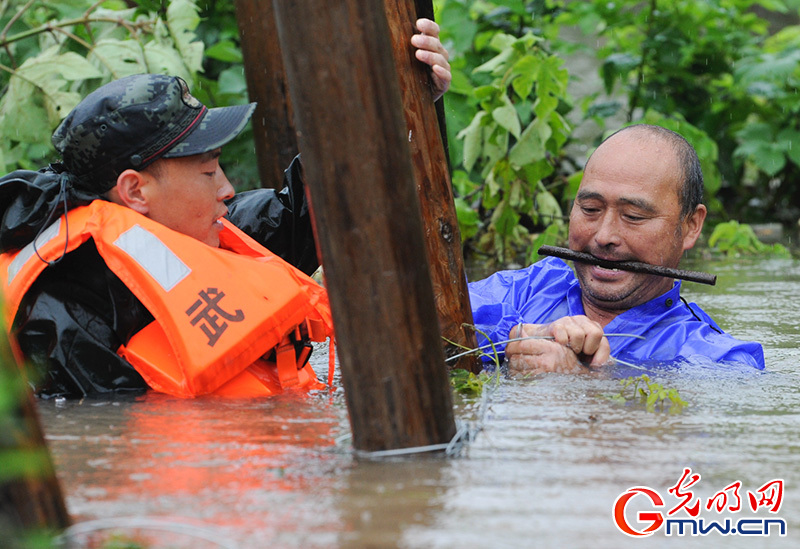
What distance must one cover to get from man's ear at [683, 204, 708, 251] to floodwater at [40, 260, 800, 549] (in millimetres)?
873

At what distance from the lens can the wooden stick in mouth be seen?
3486 mm

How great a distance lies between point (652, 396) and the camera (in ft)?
9.03

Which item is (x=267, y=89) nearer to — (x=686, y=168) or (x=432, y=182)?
(x=432, y=182)

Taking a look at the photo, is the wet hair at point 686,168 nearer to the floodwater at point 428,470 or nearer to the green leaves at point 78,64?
the floodwater at point 428,470

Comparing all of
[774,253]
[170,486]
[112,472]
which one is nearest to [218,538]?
[170,486]

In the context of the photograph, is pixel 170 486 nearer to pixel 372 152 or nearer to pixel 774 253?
pixel 372 152

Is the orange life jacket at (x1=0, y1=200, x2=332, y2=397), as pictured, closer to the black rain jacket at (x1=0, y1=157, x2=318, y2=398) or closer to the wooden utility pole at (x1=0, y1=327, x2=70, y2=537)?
the black rain jacket at (x1=0, y1=157, x2=318, y2=398)

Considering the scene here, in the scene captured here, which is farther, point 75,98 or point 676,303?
point 75,98

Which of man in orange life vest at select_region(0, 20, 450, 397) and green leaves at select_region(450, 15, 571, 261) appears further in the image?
green leaves at select_region(450, 15, 571, 261)

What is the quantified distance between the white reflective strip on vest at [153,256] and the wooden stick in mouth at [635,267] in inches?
58.8

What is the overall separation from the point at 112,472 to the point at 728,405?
1.84 meters

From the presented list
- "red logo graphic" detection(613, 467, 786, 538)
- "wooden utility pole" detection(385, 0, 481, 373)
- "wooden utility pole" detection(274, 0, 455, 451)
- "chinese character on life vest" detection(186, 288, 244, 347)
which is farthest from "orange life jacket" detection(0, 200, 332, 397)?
"red logo graphic" detection(613, 467, 786, 538)

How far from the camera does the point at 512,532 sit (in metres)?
1.76

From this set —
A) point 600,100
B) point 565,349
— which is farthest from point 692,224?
point 600,100
